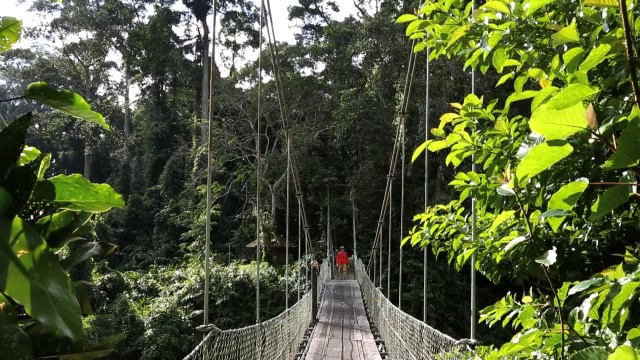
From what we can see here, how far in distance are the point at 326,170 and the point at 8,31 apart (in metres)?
11.7

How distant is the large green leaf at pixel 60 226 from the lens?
1.08ft

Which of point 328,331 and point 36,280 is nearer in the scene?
point 36,280

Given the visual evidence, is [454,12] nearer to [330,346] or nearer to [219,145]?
[330,346]

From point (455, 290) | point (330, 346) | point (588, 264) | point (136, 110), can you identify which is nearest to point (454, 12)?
point (588, 264)

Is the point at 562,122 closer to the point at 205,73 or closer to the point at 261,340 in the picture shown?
the point at 261,340

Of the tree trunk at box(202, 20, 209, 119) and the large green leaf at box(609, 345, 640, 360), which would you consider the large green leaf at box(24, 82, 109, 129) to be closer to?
the large green leaf at box(609, 345, 640, 360)

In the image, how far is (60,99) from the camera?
351 millimetres

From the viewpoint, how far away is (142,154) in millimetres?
15359

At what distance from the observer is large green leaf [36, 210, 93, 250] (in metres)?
0.33

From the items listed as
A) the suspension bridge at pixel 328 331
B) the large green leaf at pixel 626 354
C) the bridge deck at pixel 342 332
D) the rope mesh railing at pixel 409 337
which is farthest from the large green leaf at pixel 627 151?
the bridge deck at pixel 342 332

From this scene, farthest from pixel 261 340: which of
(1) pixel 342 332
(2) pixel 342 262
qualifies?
(2) pixel 342 262

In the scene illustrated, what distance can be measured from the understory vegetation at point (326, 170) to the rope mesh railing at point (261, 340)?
0.67 m

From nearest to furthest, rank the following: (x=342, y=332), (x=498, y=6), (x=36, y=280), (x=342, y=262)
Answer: (x=36, y=280)
(x=498, y=6)
(x=342, y=332)
(x=342, y=262)

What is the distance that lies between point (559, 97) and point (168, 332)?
876 cm
